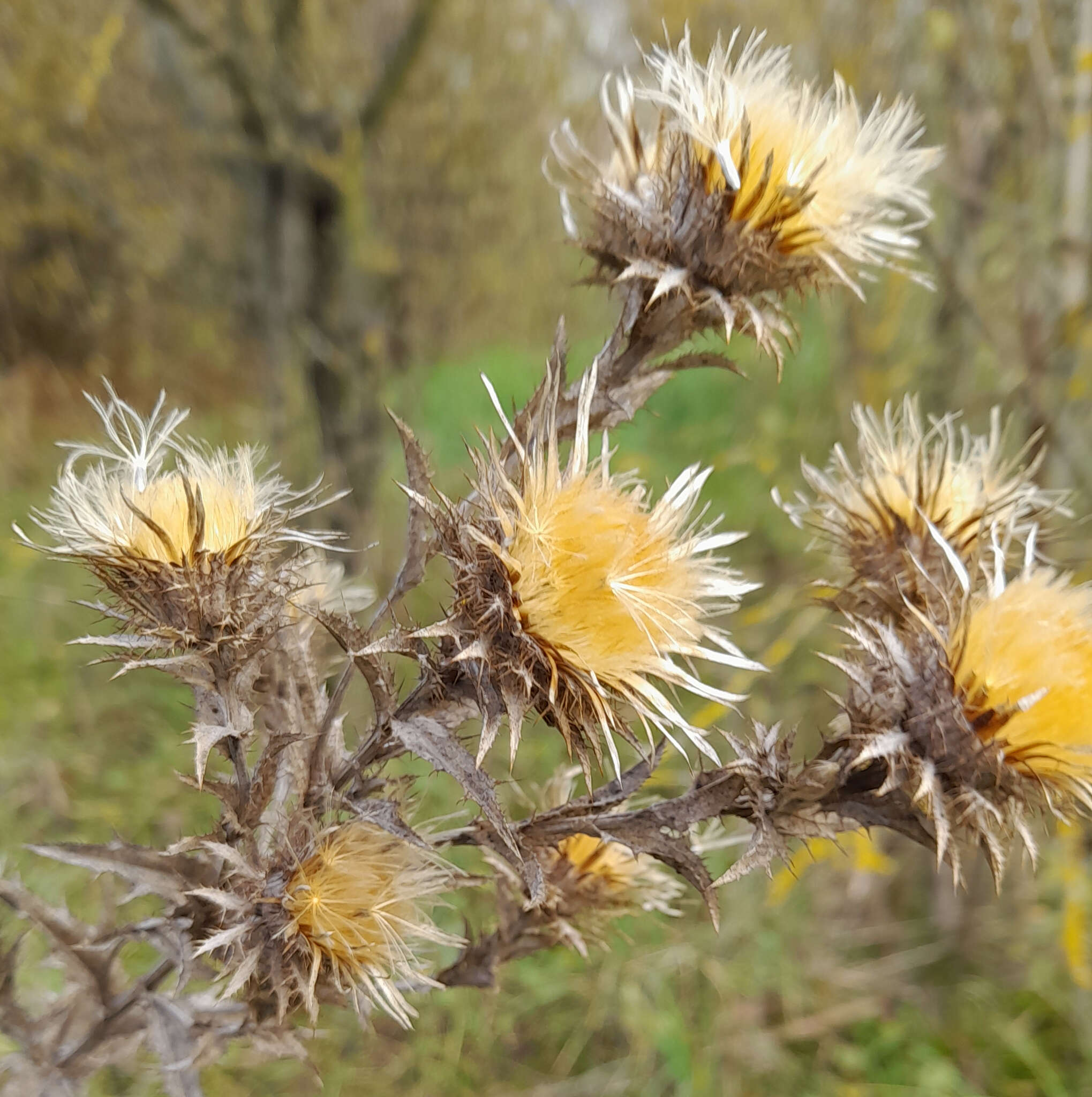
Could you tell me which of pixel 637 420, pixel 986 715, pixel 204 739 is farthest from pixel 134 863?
pixel 637 420

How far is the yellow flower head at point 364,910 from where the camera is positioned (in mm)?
807

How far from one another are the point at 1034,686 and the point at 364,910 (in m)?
0.71

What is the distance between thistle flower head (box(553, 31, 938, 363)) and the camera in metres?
0.96

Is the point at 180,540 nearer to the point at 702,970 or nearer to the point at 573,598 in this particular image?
the point at 573,598

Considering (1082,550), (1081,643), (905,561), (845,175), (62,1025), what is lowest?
(62,1025)

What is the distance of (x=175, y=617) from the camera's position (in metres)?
0.83

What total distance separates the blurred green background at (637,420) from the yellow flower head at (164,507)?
1075mm

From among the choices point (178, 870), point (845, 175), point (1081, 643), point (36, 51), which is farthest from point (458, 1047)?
point (36, 51)

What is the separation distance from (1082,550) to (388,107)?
9.82ft

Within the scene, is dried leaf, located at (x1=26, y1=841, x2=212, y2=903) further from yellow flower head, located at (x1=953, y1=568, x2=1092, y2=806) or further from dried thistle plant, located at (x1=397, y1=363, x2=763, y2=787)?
yellow flower head, located at (x1=953, y1=568, x2=1092, y2=806)

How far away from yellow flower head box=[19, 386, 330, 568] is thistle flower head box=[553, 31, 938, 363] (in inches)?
18.8

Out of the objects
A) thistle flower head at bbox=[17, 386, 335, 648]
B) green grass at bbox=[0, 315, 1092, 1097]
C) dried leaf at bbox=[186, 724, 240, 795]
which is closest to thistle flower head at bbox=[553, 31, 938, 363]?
thistle flower head at bbox=[17, 386, 335, 648]

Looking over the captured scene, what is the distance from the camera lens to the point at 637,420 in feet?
11.8

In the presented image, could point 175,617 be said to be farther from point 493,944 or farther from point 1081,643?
point 1081,643
